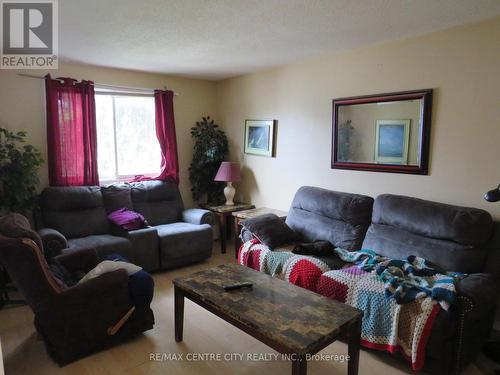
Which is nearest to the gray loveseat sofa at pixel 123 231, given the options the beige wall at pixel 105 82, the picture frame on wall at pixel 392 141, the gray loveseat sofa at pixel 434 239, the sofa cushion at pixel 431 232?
the beige wall at pixel 105 82

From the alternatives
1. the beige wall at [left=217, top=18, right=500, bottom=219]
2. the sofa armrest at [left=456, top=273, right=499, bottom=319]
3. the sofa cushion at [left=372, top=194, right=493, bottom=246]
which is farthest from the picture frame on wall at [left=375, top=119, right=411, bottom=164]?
the sofa armrest at [left=456, top=273, right=499, bottom=319]

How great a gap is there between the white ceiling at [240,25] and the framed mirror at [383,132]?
1.76 feet

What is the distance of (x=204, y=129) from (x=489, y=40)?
3276 millimetres

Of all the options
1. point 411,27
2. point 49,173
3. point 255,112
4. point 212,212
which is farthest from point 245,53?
point 49,173

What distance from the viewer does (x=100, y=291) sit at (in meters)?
2.20

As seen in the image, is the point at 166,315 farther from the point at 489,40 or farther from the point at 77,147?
the point at 489,40

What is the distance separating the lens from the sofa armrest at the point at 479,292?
195cm

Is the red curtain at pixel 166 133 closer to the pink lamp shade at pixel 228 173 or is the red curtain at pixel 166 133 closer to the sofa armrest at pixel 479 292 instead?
the pink lamp shade at pixel 228 173

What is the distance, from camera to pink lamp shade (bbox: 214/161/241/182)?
431 centimetres

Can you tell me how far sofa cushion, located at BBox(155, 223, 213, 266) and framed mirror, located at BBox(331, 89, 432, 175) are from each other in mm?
1680

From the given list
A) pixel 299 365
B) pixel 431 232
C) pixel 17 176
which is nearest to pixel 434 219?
pixel 431 232

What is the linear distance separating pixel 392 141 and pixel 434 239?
95 cm

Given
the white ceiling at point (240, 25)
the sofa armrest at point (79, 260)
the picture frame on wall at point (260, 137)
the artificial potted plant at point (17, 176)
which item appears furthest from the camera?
the picture frame on wall at point (260, 137)

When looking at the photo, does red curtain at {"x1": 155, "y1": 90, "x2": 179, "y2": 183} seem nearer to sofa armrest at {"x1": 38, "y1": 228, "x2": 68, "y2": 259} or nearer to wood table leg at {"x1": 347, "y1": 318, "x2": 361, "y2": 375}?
sofa armrest at {"x1": 38, "y1": 228, "x2": 68, "y2": 259}
